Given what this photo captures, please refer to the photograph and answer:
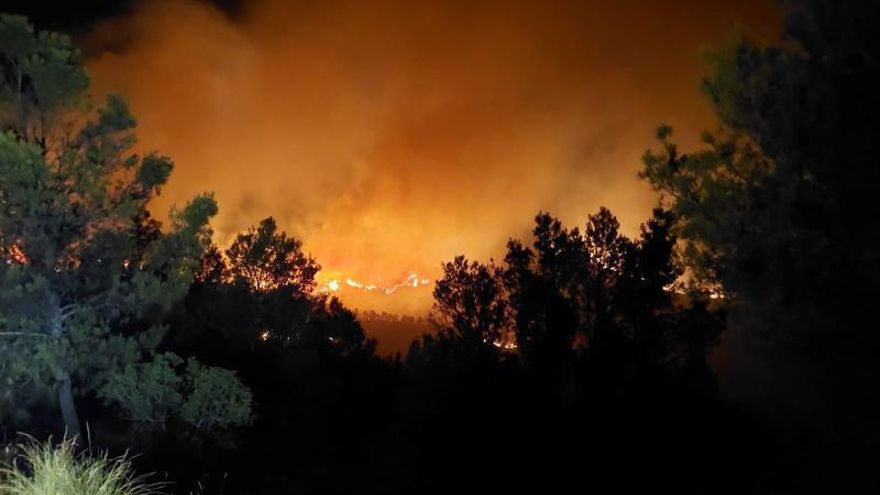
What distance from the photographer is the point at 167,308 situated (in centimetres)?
1226

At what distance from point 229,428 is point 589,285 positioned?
40.0 feet

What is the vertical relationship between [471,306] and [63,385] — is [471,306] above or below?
above

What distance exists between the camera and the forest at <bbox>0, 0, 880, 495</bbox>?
6793mm

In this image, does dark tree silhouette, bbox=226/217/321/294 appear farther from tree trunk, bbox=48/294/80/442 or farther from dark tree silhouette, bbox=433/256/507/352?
tree trunk, bbox=48/294/80/442

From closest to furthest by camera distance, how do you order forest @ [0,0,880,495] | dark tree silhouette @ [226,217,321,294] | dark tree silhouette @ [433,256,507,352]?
forest @ [0,0,880,495] → dark tree silhouette @ [433,256,507,352] → dark tree silhouette @ [226,217,321,294]

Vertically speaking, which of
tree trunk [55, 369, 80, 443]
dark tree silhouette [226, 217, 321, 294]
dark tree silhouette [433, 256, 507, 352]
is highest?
dark tree silhouette [226, 217, 321, 294]

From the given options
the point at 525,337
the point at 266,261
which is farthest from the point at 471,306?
the point at 266,261

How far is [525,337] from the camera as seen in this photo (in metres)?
20.3

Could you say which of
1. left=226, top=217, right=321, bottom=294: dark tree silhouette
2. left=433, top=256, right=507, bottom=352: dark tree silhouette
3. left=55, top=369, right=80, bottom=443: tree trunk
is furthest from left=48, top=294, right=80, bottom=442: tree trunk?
left=226, top=217, right=321, bottom=294: dark tree silhouette

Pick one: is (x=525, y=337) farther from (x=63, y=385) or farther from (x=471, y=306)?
(x=63, y=385)

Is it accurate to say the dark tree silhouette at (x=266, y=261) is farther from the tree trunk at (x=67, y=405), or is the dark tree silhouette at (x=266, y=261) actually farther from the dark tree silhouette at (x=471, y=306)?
the tree trunk at (x=67, y=405)

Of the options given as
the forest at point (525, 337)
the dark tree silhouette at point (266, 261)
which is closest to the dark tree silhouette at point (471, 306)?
the forest at point (525, 337)

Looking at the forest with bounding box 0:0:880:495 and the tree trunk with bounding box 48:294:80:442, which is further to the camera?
the tree trunk with bounding box 48:294:80:442

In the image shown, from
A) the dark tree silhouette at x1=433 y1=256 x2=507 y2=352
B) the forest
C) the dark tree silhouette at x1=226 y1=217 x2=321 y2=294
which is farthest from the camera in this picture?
the dark tree silhouette at x1=226 y1=217 x2=321 y2=294
